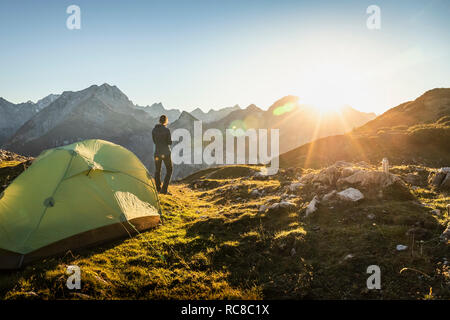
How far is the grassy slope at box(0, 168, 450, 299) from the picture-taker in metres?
5.04

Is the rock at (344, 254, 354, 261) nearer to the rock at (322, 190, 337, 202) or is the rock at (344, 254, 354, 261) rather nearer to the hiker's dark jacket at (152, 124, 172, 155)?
the rock at (322, 190, 337, 202)

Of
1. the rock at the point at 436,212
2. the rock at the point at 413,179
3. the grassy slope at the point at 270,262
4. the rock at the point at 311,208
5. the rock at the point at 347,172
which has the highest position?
the rock at the point at 347,172

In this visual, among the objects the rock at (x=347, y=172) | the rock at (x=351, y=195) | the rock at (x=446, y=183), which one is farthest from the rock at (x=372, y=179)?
the rock at (x=446, y=183)

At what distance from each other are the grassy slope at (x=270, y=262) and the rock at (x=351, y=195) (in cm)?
36

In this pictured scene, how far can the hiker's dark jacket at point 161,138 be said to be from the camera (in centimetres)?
1376

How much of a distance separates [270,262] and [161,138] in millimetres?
9814

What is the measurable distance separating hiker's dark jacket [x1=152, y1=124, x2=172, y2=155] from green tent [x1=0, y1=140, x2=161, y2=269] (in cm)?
415

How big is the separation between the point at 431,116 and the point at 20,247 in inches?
2295

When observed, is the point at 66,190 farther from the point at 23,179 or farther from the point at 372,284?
the point at 372,284

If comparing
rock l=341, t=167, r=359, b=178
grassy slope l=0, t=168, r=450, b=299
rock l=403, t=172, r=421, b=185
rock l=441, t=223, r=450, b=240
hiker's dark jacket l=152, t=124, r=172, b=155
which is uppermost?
hiker's dark jacket l=152, t=124, r=172, b=155

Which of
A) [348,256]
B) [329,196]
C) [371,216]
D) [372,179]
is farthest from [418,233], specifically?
[372,179]

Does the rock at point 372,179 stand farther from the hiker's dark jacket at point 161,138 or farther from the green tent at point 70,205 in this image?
the hiker's dark jacket at point 161,138

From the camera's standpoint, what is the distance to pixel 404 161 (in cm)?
2100

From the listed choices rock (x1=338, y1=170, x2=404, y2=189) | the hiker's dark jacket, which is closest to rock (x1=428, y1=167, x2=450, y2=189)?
rock (x1=338, y1=170, x2=404, y2=189)
